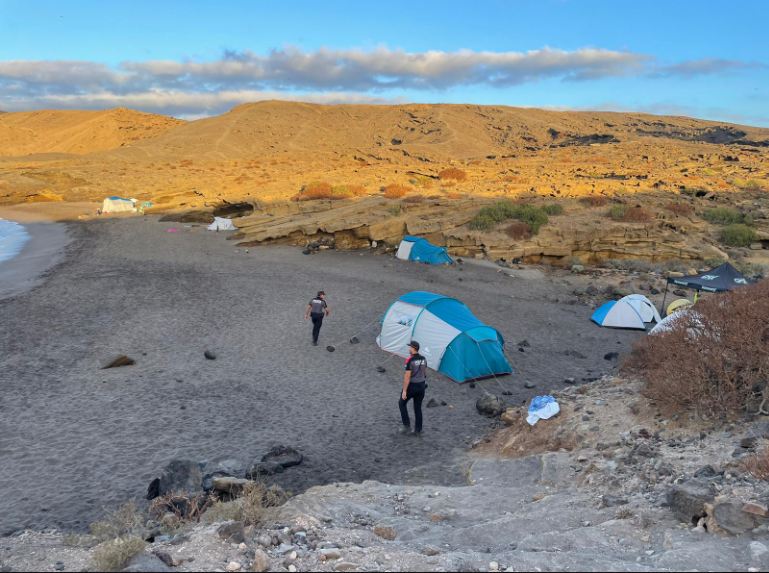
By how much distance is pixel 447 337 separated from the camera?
1395cm

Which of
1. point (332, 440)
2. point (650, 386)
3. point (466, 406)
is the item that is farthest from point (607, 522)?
point (466, 406)

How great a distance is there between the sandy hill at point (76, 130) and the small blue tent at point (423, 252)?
99828 mm

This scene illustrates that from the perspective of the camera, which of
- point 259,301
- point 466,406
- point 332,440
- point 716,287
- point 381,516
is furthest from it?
point 259,301

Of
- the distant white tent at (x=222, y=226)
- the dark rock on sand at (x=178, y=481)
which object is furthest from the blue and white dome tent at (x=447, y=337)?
the distant white tent at (x=222, y=226)

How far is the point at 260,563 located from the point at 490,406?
763cm

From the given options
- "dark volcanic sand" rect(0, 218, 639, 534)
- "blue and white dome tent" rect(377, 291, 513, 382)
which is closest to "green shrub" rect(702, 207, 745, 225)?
"dark volcanic sand" rect(0, 218, 639, 534)

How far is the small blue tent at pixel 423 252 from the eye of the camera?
2627 centimetres

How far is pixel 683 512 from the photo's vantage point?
214 inches

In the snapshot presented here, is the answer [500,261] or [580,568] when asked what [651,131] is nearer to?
[500,261]

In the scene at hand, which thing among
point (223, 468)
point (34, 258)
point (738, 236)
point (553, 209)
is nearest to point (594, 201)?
point (553, 209)

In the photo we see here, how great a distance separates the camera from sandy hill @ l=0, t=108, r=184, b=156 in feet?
368

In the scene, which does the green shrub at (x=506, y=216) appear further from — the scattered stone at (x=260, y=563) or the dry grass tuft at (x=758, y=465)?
the scattered stone at (x=260, y=563)

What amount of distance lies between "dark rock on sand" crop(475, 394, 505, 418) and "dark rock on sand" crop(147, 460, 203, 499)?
5976 millimetres

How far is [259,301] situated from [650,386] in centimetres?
1411
